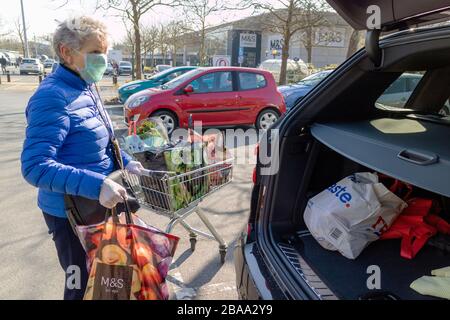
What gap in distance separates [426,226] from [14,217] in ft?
13.0

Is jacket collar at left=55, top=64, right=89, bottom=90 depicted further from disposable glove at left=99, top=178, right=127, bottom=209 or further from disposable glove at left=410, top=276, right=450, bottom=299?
disposable glove at left=410, top=276, right=450, bottom=299

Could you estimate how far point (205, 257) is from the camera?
3213mm

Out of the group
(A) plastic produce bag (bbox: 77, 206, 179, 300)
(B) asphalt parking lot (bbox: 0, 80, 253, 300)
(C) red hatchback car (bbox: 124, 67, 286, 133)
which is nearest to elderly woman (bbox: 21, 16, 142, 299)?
(A) plastic produce bag (bbox: 77, 206, 179, 300)

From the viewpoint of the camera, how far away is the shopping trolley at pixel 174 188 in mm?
2324

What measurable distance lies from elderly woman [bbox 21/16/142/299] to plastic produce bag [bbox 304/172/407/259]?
1.02 metres

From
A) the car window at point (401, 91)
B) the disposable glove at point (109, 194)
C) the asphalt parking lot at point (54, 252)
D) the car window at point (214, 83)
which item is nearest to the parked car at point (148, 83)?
the car window at point (214, 83)

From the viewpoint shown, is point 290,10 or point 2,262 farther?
point 290,10

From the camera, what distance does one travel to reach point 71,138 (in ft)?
5.84

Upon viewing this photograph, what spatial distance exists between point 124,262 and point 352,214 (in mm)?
1135

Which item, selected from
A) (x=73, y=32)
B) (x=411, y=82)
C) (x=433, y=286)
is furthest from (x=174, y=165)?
(x=411, y=82)

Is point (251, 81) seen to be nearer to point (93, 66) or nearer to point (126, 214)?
point (93, 66)

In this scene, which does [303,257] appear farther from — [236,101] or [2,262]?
[236,101]

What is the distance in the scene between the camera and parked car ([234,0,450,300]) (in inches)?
58.8
